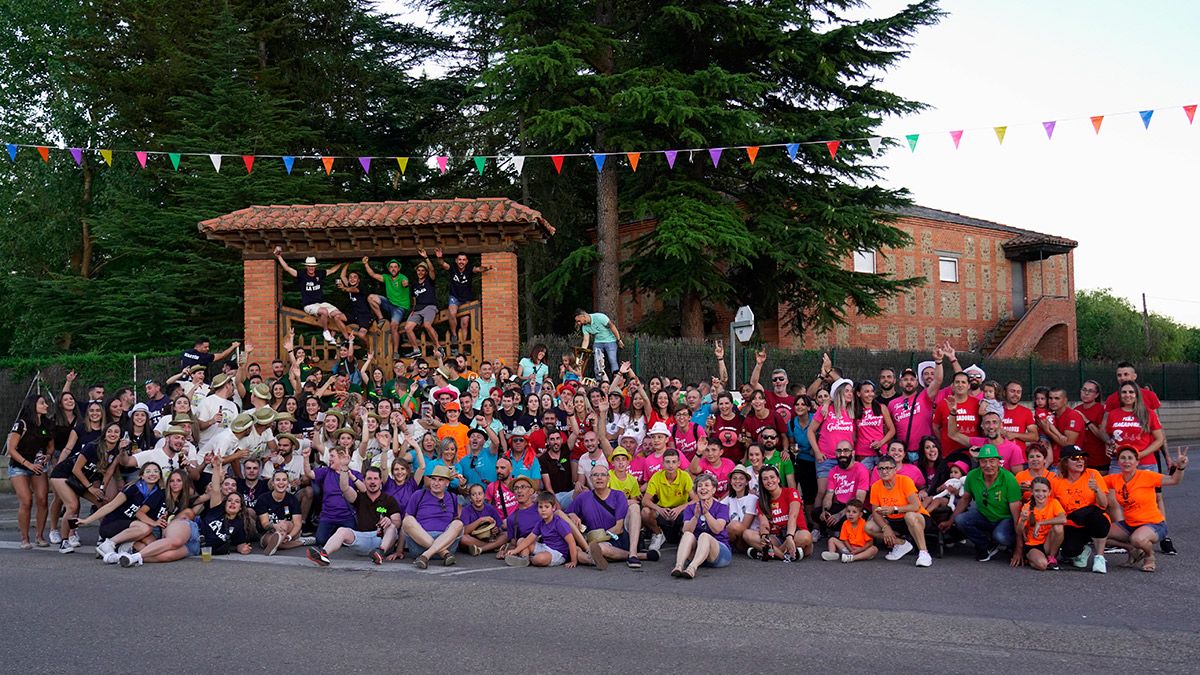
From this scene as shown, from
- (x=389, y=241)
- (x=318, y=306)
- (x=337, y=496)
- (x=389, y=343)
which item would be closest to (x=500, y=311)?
(x=389, y=343)

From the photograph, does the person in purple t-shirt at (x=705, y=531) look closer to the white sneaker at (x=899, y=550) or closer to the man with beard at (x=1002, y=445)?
the white sneaker at (x=899, y=550)

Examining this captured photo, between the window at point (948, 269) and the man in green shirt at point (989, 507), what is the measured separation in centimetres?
2989

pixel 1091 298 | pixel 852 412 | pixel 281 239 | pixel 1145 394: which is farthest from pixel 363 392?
pixel 1091 298

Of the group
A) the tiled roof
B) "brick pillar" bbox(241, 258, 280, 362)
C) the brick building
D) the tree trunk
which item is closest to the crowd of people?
"brick pillar" bbox(241, 258, 280, 362)

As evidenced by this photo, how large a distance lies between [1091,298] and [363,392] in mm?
56898

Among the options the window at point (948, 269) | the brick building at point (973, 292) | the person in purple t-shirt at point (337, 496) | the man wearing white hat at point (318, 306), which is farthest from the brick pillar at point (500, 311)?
the window at point (948, 269)

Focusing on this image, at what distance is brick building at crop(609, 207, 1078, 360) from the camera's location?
35906 mm

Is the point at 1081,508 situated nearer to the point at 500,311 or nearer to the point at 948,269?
the point at 500,311

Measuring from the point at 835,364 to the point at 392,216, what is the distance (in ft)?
34.4

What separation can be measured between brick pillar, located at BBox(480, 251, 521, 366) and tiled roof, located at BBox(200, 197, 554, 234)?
79cm

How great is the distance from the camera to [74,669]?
5.80 metres

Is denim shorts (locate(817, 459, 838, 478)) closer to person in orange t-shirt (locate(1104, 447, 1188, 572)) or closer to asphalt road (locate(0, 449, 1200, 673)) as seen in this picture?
asphalt road (locate(0, 449, 1200, 673))

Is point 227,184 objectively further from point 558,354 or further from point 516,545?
point 516,545

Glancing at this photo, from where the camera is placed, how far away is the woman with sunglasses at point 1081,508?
900 centimetres
